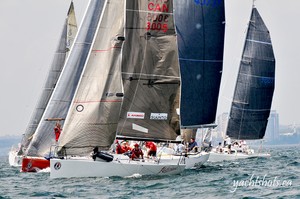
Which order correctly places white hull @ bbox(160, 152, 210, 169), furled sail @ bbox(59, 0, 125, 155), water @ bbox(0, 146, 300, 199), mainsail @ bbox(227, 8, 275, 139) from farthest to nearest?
mainsail @ bbox(227, 8, 275, 139) → white hull @ bbox(160, 152, 210, 169) → furled sail @ bbox(59, 0, 125, 155) → water @ bbox(0, 146, 300, 199)

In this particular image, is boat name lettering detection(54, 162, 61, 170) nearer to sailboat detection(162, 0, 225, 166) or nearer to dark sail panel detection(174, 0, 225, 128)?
sailboat detection(162, 0, 225, 166)

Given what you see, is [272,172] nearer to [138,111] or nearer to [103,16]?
[138,111]

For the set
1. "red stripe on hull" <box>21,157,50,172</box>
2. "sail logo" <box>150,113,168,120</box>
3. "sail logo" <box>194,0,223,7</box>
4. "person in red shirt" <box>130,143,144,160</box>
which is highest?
"sail logo" <box>194,0,223,7</box>

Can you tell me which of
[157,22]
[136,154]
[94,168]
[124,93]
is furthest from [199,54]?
[94,168]

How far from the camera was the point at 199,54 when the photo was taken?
148 ft

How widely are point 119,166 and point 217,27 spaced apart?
16.7 meters

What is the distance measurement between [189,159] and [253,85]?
2090 cm

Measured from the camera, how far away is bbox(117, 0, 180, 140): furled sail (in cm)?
3334

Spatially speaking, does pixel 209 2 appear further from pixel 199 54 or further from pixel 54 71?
pixel 54 71

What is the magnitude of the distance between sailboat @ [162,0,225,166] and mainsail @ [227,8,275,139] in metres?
11.4

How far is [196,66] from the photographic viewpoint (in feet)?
149

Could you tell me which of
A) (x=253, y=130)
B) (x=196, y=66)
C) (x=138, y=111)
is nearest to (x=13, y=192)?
(x=138, y=111)

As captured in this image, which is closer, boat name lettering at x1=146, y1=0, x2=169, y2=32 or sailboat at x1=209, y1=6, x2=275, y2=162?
boat name lettering at x1=146, y1=0, x2=169, y2=32

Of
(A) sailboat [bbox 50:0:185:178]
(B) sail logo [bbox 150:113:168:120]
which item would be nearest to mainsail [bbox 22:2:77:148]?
(A) sailboat [bbox 50:0:185:178]
